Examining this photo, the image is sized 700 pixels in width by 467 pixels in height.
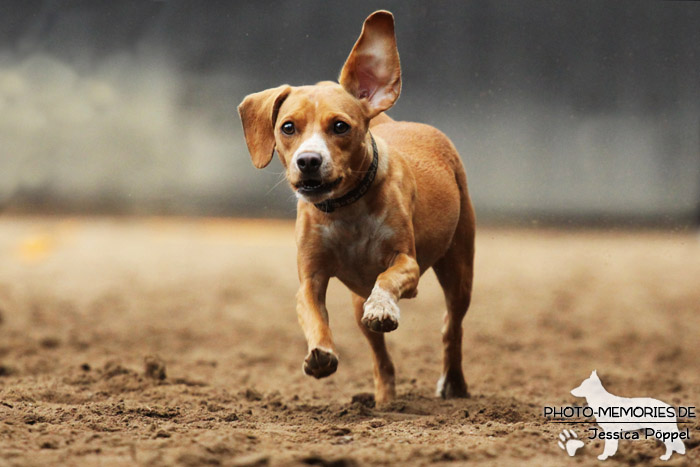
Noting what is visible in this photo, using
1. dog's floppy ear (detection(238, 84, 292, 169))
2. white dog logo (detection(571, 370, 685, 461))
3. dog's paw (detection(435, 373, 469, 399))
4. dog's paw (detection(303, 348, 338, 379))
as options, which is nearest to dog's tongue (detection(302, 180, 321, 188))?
dog's floppy ear (detection(238, 84, 292, 169))

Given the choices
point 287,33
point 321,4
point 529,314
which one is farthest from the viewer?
point 529,314

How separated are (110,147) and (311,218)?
24.0 feet

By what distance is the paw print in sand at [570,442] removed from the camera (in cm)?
326

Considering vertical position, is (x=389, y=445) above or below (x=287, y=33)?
below

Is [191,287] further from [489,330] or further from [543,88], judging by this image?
[543,88]

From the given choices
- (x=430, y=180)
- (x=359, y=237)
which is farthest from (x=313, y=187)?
(x=430, y=180)

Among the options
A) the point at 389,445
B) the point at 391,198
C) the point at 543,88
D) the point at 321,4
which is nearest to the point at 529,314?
the point at 543,88

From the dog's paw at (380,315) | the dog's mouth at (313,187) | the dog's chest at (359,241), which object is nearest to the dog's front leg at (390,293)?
the dog's paw at (380,315)

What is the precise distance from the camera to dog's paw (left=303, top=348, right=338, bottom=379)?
3537 millimetres

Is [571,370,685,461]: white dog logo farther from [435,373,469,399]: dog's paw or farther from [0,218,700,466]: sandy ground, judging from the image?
[435,373,469,399]: dog's paw

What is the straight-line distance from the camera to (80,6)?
7.41 meters

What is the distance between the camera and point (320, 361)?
3.54 m

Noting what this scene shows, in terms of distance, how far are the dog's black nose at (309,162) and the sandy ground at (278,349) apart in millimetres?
1132

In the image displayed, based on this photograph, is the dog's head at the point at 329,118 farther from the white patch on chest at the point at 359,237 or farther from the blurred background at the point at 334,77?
the blurred background at the point at 334,77
